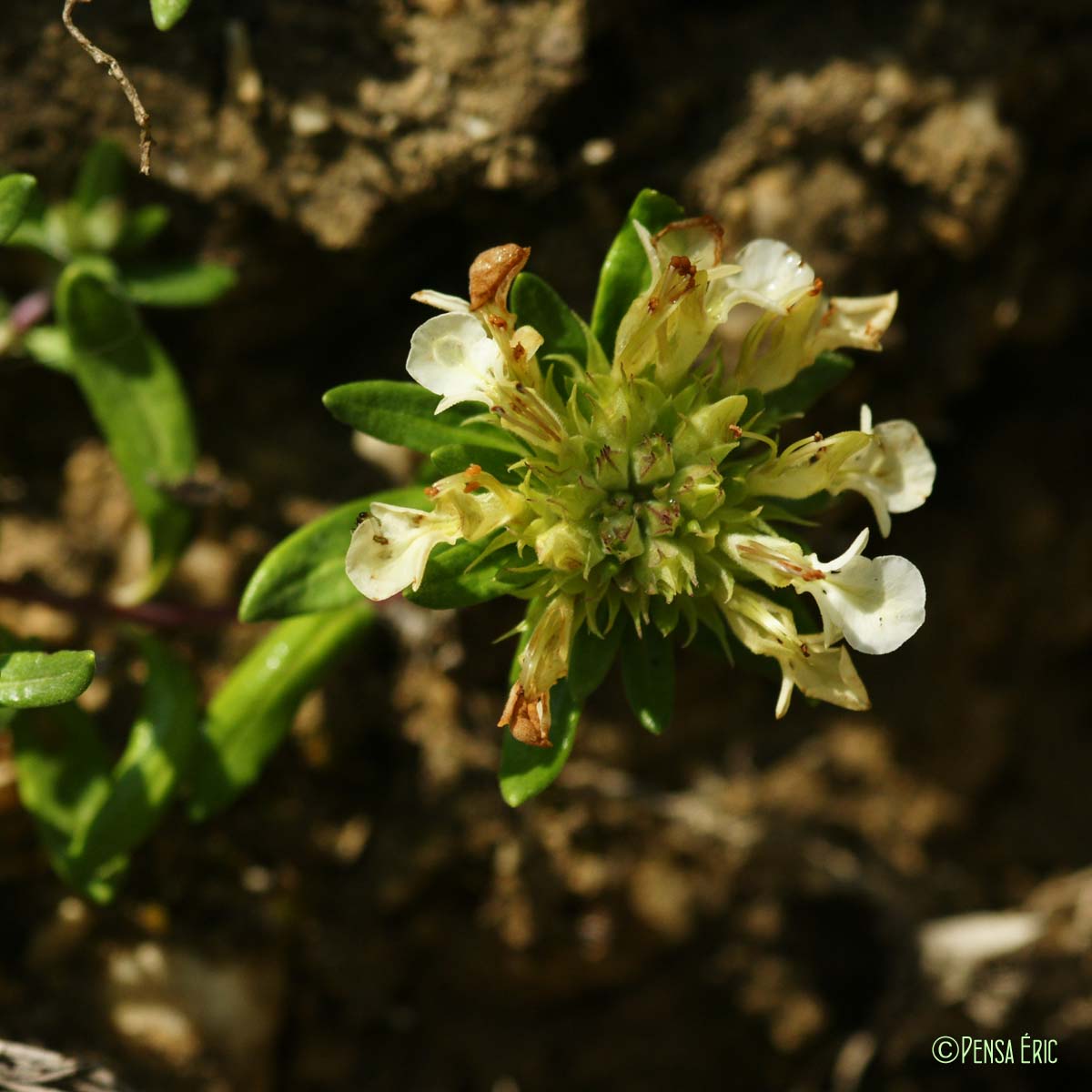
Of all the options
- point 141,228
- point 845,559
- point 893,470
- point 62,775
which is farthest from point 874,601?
point 141,228

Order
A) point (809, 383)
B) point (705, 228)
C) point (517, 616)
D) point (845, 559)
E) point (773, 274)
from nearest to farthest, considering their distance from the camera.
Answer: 1. point (845, 559)
2. point (705, 228)
3. point (773, 274)
4. point (809, 383)
5. point (517, 616)

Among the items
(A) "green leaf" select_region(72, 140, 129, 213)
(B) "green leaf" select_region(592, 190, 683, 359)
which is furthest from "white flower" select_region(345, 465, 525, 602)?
(A) "green leaf" select_region(72, 140, 129, 213)

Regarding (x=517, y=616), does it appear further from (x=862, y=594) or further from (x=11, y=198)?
(x=11, y=198)

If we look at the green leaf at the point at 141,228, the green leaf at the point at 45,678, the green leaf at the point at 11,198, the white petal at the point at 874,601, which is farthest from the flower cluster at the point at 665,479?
the green leaf at the point at 141,228

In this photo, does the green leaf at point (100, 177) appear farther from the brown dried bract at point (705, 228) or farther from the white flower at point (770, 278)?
the white flower at point (770, 278)

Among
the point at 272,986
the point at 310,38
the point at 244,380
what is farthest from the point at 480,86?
the point at 272,986

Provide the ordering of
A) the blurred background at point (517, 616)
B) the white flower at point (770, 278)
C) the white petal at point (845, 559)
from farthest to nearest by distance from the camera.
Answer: the blurred background at point (517, 616)
the white flower at point (770, 278)
the white petal at point (845, 559)

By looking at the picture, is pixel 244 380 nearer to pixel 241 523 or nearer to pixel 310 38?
pixel 241 523
